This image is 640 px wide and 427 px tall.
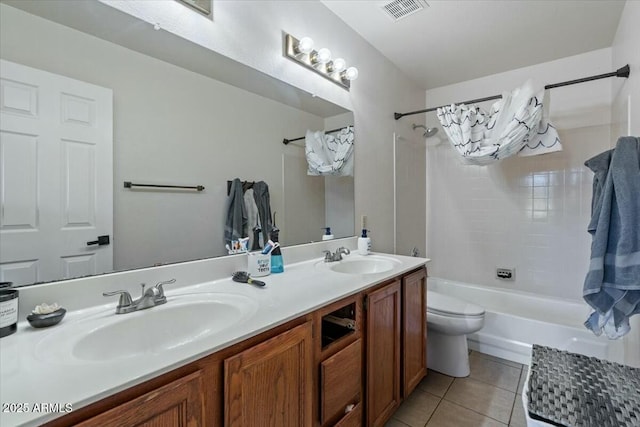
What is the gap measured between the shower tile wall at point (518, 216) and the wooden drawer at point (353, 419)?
217 centimetres

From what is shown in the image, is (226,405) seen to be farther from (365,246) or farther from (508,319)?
(508,319)

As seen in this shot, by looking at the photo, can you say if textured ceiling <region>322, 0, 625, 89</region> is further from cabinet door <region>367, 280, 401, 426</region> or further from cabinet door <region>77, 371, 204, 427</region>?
cabinet door <region>77, 371, 204, 427</region>

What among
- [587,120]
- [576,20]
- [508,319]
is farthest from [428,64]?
[508,319]

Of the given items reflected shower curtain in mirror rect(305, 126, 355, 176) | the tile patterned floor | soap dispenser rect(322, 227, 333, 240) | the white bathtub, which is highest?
reflected shower curtain in mirror rect(305, 126, 355, 176)

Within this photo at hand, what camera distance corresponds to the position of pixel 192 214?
1257mm

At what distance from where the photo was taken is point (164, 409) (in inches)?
24.1

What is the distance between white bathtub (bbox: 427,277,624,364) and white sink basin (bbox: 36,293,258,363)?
2199 mm

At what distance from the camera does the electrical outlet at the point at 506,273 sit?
107 inches

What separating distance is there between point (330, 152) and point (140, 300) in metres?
1.39

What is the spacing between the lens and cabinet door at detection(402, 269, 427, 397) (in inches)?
61.1

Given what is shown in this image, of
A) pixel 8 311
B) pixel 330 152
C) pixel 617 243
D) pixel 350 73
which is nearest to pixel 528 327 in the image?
pixel 617 243

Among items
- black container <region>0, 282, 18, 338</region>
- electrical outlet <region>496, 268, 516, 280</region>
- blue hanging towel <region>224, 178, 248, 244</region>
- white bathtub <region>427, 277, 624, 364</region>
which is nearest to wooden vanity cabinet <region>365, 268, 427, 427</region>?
blue hanging towel <region>224, 178, 248, 244</region>

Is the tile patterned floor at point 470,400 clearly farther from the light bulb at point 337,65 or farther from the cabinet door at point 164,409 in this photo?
the light bulb at point 337,65

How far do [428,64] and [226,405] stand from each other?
112 inches
